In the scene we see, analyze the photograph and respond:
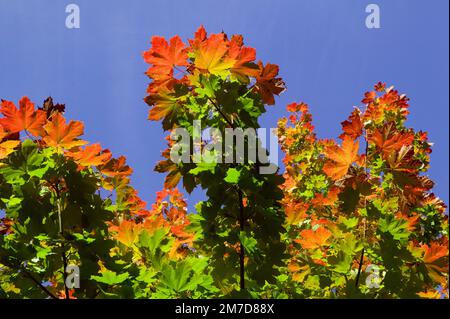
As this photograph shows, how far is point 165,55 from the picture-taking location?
2.89m

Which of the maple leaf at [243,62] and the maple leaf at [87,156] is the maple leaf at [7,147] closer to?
the maple leaf at [87,156]

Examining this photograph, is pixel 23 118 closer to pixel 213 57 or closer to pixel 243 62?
pixel 213 57

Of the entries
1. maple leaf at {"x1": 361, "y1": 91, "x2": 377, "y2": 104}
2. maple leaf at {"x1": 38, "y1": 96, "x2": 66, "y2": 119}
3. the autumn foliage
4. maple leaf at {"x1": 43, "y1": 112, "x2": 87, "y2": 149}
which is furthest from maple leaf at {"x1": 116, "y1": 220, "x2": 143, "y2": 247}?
maple leaf at {"x1": 361, "y1": 91, "x2": 377, "y2": 104}

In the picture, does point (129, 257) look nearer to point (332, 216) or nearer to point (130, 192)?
point (130, 192)

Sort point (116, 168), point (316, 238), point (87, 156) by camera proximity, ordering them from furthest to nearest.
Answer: point (116, 168) → point (316, 238) → point (87, 156)

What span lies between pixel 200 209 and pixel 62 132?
1.02 m

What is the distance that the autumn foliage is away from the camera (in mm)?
2400

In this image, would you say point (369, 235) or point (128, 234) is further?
point (369, 235)

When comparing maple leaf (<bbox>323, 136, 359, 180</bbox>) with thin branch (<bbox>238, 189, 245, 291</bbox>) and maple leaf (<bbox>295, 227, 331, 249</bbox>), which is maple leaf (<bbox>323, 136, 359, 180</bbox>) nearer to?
maple leaf (<bbox>295, 227, 331, 249</bbox>)

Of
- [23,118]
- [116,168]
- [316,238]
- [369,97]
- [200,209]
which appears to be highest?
[369,97]

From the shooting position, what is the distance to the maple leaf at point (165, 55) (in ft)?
9.46

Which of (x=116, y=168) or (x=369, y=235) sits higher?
(x=116, y=168)

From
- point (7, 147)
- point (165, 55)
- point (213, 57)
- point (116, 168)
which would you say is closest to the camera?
point (7, 147)

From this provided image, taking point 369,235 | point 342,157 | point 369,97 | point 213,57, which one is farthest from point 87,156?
point 369,97
